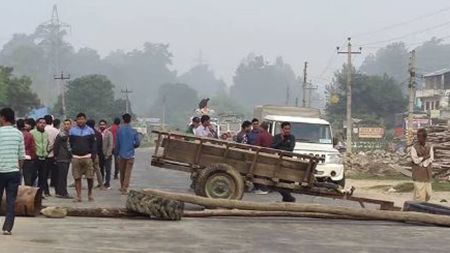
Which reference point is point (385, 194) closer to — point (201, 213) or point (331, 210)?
point (331, 210)

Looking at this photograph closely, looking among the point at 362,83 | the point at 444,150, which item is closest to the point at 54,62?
the point at 362,83

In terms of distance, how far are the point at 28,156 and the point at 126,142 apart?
2722 millimetres

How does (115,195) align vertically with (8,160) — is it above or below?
below

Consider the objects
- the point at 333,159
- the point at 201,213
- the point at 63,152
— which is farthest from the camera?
the point at 333,159

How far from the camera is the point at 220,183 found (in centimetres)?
1597

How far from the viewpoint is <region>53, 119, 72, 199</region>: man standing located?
1652 cm

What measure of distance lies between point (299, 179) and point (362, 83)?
246 feet

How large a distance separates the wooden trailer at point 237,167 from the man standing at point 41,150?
7.83ft

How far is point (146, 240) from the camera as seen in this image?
34.3ft

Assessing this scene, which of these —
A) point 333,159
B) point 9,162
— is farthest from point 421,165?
point 9,162

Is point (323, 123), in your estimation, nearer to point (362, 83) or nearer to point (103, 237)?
point (103, 237)

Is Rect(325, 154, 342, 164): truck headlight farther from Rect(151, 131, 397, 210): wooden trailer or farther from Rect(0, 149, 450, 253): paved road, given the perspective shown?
Rect(0, 149, 450, 253): paved road

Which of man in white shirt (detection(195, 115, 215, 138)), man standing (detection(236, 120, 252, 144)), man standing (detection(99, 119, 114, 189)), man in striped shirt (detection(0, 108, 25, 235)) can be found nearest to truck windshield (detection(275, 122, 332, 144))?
man standing (detection(236, 120, 252, 144))

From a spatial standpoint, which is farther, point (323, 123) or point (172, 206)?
point (323, 123)
